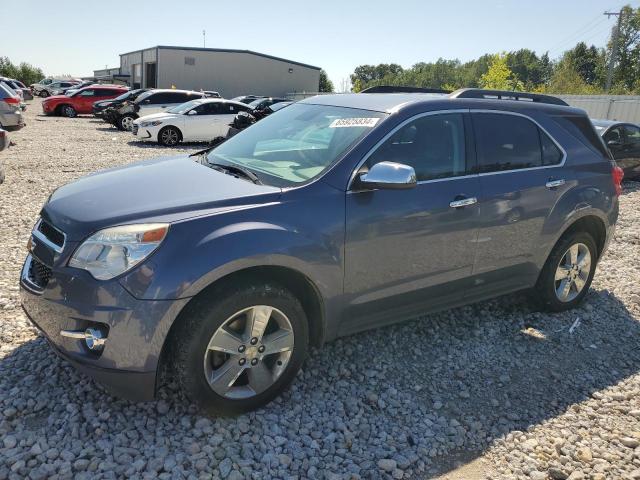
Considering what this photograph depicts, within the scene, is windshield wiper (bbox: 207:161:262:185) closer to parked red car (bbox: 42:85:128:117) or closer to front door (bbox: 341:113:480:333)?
front door (bbox: 341:113:480:333)

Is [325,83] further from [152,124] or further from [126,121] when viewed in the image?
[152,124]

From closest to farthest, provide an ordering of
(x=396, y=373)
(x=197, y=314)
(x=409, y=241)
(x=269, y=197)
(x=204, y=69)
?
(x=197, y=314) → (x=269, y=197) → (x=409, y=241) → (x=396, y=373) → (x=204, y=69)

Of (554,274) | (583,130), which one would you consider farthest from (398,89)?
(554,274)

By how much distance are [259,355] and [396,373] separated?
43.9 inches

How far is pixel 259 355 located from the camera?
2.98 m

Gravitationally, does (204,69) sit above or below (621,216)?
above

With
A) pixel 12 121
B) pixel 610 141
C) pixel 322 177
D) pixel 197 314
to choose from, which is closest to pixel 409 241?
pixel 322 177

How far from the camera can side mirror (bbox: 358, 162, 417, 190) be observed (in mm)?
3047

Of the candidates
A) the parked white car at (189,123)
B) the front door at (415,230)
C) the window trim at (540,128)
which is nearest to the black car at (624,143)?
the window trim at (540,128)

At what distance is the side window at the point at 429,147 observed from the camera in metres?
3.41

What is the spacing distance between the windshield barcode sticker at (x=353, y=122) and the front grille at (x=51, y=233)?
1886mm

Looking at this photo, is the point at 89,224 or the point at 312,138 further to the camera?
the point at 312,138

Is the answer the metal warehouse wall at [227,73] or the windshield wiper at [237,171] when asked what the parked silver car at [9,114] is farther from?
the metal warehouse wall at [227,73]

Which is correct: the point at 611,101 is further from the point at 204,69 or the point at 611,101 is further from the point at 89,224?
the point at 204,69
